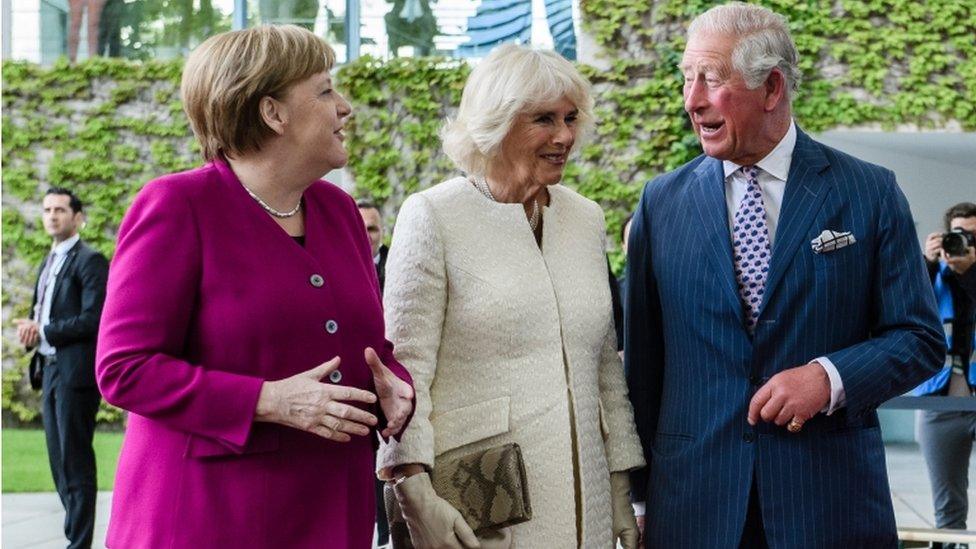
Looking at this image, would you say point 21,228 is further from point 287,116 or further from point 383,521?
point 287,116

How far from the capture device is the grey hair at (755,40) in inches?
108

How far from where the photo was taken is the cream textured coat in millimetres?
2732

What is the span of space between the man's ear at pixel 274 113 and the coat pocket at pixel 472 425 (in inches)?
29.7

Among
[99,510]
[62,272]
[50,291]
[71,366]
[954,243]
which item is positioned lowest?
[99,510]

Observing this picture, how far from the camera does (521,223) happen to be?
2.89 meters

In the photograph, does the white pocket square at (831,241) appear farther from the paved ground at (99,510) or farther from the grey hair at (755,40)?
the paved ground at (99,510)

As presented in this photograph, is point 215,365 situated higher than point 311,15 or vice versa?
point 311,15

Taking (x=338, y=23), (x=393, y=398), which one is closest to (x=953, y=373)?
(x=393, y=398)

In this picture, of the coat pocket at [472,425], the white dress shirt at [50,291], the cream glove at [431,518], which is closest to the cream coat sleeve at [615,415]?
the coat pocket at [472,425]

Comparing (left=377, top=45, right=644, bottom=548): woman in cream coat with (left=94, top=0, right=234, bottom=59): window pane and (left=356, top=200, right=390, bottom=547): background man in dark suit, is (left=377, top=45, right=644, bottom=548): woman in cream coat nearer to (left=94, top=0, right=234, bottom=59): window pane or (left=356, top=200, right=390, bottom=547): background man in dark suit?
(left=356, top=200, right=390, bottom=547): background man in dark suit

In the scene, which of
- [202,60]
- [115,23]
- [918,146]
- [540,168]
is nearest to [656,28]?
[918,146]

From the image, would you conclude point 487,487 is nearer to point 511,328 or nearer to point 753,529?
point 511,328

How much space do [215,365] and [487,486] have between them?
2.39 feet

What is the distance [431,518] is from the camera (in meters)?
2.65
